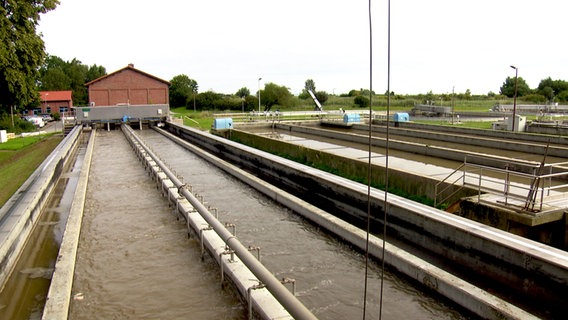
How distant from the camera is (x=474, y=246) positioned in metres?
8.06

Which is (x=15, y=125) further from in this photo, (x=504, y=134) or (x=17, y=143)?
(x=504, y=134)

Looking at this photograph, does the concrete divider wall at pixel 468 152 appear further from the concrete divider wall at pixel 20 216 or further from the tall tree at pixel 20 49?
the tall tree at pixel 20 49

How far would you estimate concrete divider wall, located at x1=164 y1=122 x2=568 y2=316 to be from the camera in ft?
22.4

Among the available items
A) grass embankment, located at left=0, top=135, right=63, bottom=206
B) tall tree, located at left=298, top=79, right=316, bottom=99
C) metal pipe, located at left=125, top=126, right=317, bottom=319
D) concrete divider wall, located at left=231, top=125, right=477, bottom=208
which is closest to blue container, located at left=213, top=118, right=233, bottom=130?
concrete divider wall, located at left=231, top=125, right=477, bottom=208

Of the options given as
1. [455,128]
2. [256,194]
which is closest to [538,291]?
[256,194]

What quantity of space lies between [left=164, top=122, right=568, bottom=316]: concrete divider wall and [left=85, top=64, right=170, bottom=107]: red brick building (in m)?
43.4

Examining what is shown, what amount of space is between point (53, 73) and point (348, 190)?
90.6 m

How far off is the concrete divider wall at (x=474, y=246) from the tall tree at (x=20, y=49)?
52.9 feet

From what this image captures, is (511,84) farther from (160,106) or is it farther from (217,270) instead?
(217,270)

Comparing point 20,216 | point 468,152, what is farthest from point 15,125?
point 468,152

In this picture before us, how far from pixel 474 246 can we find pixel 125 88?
49.2m

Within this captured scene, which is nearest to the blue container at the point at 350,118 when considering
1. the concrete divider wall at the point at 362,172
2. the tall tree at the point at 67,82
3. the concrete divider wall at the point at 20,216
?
the concrete divider wall at the point at 362,172

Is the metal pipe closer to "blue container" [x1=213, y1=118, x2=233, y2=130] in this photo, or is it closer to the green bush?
"blue container" [x1=213, y1=118, x2=233, y2=130]

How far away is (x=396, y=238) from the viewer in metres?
10.3
